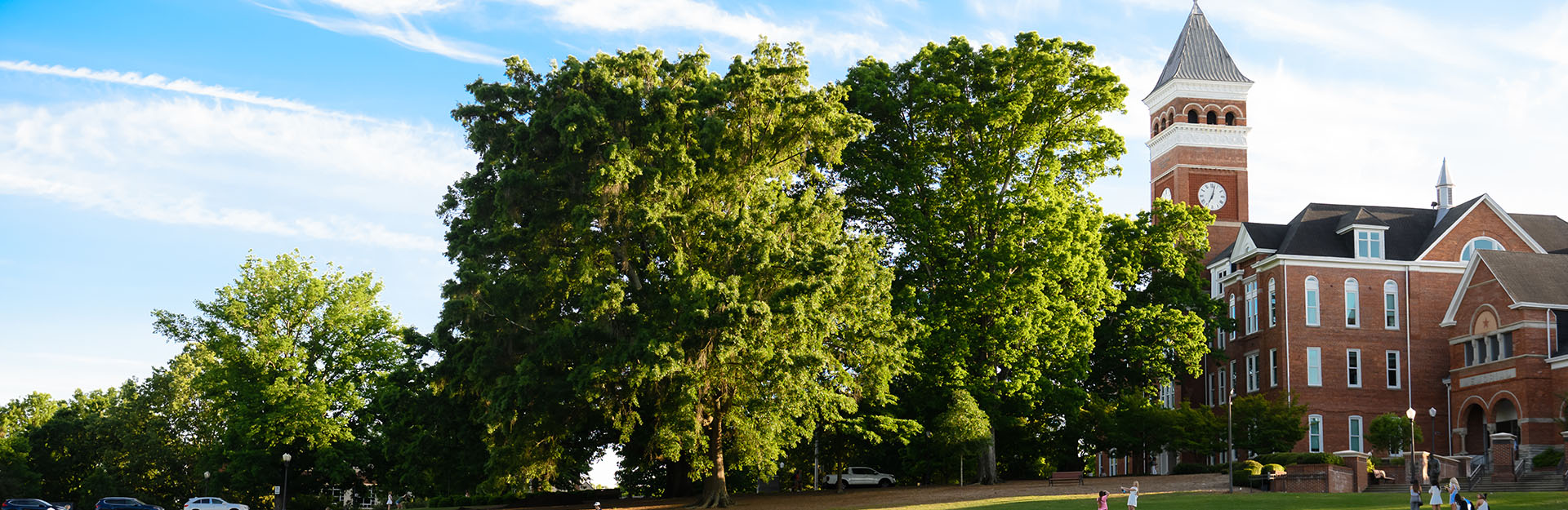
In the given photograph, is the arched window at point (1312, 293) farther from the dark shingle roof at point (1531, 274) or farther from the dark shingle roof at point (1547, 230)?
the dark shingle roof at point (1547, 230)

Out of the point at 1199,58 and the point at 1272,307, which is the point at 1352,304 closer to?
the point at 1272,307

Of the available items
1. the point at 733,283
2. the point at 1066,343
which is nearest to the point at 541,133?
the point at 733,283

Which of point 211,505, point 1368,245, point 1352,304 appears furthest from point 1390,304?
point 211,505

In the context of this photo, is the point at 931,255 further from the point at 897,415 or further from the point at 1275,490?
the point at 1275,490

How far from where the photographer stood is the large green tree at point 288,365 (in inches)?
2347

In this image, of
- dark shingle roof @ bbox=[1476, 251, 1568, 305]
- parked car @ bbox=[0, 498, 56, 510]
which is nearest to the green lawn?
dark shingle roof @ bbox=[1476, 251, 1568, 305]

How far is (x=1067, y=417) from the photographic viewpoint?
51.8 meters

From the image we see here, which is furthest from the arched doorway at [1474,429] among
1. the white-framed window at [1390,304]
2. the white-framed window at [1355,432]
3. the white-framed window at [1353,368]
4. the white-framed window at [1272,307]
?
the white-framed window at [1272,307]

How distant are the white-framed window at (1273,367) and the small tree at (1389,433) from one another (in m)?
9.44

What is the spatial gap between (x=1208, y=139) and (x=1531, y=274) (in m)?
24.5

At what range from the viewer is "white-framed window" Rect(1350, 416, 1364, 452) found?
58.8 metres

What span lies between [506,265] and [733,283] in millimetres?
9113

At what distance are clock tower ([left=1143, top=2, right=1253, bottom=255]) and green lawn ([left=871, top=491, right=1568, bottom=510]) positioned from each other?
3696 cm

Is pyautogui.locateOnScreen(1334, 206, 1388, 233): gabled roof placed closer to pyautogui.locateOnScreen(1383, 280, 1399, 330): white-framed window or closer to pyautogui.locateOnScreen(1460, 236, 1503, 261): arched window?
pyautogui.locateOnScreen(1383, 280, 1399, 330): white-framed window
